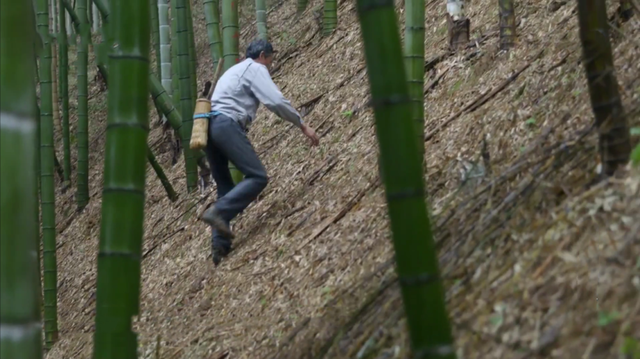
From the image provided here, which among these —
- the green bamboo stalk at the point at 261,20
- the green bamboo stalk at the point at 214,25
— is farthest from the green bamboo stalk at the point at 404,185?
the green bamboo stalk at the point at 261,20

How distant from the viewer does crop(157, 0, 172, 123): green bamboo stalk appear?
9.11 metres

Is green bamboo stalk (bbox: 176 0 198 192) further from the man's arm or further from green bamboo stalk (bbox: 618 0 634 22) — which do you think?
green bamboo stalk (bbox: 618 0 634 22)

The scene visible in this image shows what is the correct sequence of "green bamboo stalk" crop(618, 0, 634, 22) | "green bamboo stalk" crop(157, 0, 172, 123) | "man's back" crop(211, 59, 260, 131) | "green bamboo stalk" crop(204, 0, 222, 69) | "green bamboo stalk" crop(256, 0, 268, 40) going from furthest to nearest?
"green bamboo stalk" crop(256, 0, 268, 40) < "green bamboo stalk" crop(157, 0, 172, 123) < "green bamboo stalk" crop(204, 0, 222, 69) < "man's back" crop(211, 59, 260, 131) < "green bamboo stalk" crop(618, 0, 634, 22)

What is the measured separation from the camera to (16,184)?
2.11 meters

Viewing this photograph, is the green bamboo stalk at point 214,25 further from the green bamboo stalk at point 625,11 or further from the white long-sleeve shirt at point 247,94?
the green bamboo stalk at point 625,11

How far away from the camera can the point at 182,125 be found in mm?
7129

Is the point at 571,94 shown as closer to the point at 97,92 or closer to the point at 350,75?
the point at 350,75

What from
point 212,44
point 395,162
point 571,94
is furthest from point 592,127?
point 212,44

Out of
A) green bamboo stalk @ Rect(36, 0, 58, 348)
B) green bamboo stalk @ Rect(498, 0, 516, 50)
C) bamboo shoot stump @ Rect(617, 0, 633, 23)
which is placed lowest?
green bamboo stalk @ Rect(36, 0, 58, 348)

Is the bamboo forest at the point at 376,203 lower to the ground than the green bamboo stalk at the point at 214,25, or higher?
lower

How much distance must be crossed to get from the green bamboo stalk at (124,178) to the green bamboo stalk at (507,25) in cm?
370

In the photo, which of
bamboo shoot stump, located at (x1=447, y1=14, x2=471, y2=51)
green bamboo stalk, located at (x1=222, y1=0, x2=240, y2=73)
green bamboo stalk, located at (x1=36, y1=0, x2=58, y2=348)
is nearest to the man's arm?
green bamboo stalk, located at (x1=222, y1=0, x2=240, y2=73)

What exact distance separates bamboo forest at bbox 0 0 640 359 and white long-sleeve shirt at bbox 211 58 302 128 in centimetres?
3

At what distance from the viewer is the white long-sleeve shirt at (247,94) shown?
5.12 m
